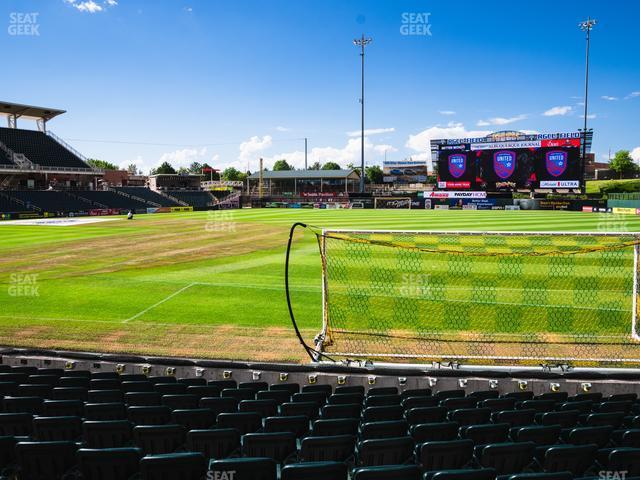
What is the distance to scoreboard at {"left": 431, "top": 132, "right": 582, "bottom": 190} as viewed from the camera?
186 feet

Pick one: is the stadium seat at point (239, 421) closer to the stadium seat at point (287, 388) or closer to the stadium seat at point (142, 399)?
the stadium seat at point (142, 399)

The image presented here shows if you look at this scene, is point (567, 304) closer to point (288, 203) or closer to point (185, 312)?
point (185, 312)

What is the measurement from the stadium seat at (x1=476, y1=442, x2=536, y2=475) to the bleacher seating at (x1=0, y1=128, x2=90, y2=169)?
74.4 metres

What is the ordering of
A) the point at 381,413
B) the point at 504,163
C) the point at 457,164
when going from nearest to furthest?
1. the point at 381,413
2. the point at 504,163
3. the point at 457,164

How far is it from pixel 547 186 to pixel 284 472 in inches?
2414

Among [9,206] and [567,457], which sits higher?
[9,206]

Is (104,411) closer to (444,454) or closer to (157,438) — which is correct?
(157,438)

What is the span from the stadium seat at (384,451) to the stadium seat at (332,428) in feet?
2.14

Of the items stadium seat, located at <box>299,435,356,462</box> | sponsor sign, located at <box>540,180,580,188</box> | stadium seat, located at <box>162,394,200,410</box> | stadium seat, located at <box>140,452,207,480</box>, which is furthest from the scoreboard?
stadium seat, located at <box>140,452,207,480</box>

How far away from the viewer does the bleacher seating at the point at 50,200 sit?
2296 inches

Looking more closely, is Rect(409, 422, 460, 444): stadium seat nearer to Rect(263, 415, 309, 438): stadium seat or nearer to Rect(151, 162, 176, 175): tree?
Rect(263, 415, 309, 438): stadium seat

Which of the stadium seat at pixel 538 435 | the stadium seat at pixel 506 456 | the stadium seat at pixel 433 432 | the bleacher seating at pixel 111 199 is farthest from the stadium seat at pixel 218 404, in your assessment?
the bleacher seating at pixel 111 199

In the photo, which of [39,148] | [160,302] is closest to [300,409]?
[160,302]

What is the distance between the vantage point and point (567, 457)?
428 centimetres
